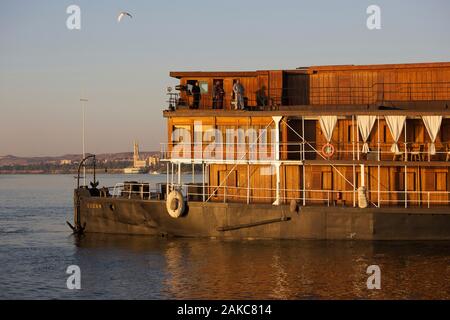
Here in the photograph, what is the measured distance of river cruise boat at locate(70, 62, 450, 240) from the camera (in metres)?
31.6

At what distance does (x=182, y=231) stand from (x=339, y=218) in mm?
7257

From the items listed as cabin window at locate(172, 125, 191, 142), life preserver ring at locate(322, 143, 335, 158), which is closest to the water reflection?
life preserver ring at locate(322, 143, 335, 158)

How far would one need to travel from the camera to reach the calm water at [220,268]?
23.9m

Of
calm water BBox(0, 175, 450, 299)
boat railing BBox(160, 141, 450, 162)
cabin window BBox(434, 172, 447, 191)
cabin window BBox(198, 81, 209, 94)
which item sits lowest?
calm water BBox(0, 175, 450, 299)

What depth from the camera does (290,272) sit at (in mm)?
26562

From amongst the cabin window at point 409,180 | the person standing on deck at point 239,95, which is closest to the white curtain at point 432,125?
the cabin window at point 409,180

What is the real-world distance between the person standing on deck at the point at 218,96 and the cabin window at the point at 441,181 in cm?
1075

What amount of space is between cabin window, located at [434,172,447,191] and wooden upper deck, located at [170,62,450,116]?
3.08 meters

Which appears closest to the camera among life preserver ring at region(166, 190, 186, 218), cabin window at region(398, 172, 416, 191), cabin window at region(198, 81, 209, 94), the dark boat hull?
the dark boat hull

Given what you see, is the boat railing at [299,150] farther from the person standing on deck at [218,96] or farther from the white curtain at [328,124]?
the person standing on deck at [218,96]

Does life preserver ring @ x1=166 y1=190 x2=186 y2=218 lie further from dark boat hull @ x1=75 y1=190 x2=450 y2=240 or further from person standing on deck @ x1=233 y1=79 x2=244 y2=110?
person standing on deck @ x1=233 y1=79 x2=244 y2=110

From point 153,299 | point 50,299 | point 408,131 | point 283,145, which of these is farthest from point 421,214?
point 50,299

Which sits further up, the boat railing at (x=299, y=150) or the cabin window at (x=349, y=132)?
the cabin window at (x=349, y=132)
